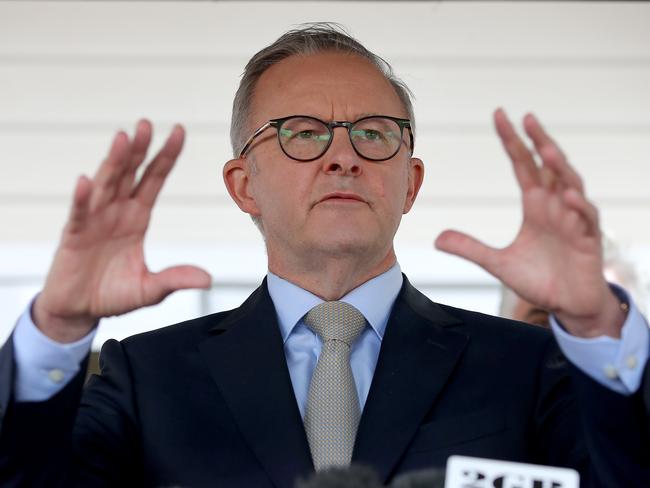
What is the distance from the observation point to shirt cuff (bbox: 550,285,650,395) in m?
1.77

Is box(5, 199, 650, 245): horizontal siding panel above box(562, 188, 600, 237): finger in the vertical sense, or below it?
below

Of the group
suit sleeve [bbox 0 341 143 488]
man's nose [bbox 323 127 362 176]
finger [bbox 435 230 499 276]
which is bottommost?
suit sleeve [bbox 0 341 143 488]

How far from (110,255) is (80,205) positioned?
113 mm

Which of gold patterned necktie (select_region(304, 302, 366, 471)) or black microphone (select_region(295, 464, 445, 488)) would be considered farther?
gold patterned necktie (select_region(304, 302, 366, 471))

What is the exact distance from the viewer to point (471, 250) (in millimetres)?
1823

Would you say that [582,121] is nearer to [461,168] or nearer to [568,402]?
[461,168]

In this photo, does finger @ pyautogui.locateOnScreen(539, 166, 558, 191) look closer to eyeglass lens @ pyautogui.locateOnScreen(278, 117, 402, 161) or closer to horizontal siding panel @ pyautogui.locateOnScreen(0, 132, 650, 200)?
eyeglass lens @ pyautogui.locateOnScreen(278, 117, 402, 161)

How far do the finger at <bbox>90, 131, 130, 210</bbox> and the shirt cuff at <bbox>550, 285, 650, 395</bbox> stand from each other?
2.21 feet

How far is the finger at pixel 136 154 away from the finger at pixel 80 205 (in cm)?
7

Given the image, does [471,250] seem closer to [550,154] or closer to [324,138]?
[550,154]

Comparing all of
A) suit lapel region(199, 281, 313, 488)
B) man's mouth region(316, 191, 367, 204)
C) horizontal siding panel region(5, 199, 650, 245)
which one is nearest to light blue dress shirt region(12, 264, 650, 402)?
suit lapel region(199, 281, 313, 488)

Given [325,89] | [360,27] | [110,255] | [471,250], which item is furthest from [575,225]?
[360,27]

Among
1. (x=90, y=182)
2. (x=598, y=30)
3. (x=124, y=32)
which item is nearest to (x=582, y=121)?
(x=598, y=30)

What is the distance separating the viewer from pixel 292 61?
264 cm
